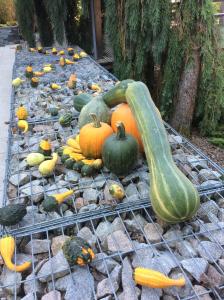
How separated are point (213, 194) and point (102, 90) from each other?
204 centimetres

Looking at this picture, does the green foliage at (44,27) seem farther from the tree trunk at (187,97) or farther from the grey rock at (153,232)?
the grey rock at (153,232)

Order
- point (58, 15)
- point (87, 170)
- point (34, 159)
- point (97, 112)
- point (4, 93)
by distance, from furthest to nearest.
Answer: point (58, 15), point (4, 93), point (97, 112), point (34, 159), point (87, 170)

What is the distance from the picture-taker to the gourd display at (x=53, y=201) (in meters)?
1.72

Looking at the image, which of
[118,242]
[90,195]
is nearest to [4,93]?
[90,195]

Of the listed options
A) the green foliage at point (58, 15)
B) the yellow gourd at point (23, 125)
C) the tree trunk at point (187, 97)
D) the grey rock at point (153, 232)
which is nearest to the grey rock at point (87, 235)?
the grey rock at point (153, 232)

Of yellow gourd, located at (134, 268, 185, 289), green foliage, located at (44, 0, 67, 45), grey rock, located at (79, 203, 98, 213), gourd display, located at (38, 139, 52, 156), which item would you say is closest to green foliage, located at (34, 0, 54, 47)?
green foliage, located at (44, 0, 67, 45)

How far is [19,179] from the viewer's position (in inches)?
82.2

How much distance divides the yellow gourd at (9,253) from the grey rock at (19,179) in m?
0.56

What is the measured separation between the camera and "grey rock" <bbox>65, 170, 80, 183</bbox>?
2.05 m

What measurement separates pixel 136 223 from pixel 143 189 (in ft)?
0.95

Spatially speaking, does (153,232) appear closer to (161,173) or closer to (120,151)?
(161,173)

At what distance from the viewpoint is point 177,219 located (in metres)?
1.55

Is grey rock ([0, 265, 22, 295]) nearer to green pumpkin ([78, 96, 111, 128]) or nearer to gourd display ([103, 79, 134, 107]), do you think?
green pumpkin ([78, 96, 111, 128])

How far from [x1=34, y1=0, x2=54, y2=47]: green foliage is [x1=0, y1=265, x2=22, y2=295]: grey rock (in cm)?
588
